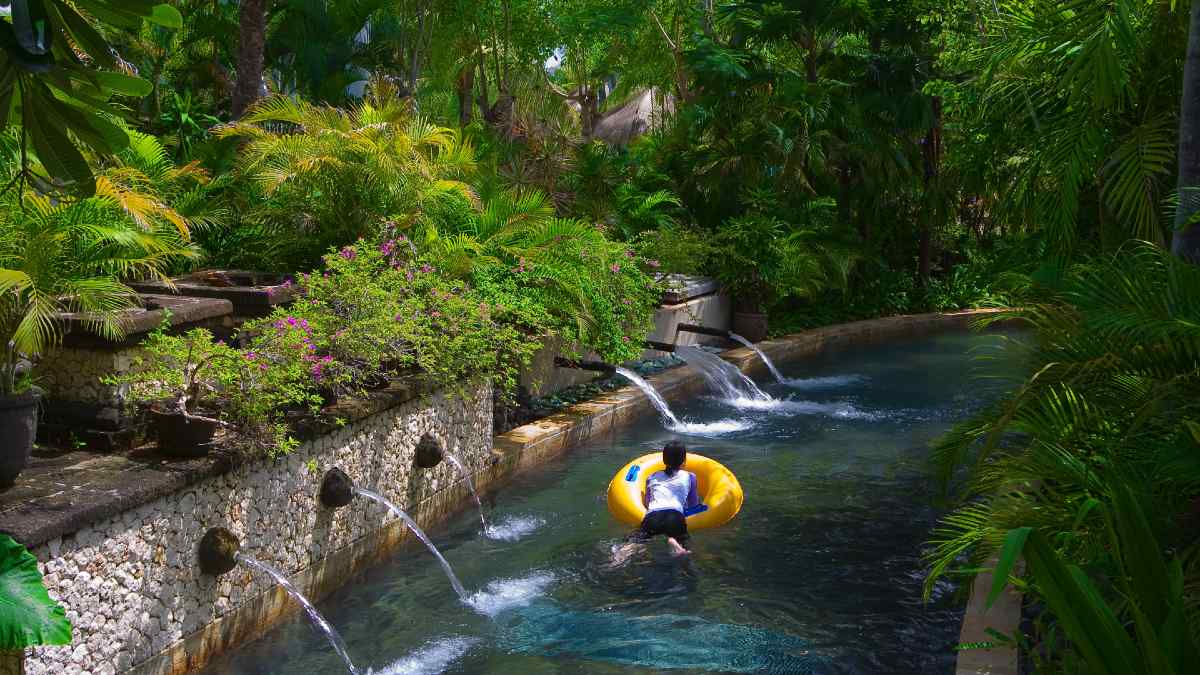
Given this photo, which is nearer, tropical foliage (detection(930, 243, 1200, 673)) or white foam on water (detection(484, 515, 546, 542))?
tropical foliage (detection(930, 243, 1200, 673))

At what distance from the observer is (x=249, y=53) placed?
12.7 metres

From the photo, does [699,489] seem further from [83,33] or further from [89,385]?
[83,33]

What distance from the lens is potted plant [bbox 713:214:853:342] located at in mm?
17453

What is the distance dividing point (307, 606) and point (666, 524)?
287cm

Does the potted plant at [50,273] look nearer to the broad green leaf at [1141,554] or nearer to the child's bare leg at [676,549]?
the child's bare leg at [676,549]

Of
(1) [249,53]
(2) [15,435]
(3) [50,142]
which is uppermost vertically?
(1) [249,53]

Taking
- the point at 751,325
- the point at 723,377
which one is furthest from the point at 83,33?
the point at 751,325

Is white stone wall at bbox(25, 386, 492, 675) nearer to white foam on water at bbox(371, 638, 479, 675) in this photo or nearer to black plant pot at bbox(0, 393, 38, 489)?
black plant pot at bbox(0, 393, 38, 489)

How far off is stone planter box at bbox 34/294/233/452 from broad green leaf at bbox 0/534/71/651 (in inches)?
82.9

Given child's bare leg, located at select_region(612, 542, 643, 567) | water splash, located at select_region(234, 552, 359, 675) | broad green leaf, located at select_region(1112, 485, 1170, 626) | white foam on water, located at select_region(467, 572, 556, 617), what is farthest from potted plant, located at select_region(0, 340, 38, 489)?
broad green leaf, located at select_region(1112, 485, 1170, 626)

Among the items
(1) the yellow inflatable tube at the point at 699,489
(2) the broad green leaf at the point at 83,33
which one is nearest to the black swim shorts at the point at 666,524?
(1) the yellow inflatable tube at the point at 699,489

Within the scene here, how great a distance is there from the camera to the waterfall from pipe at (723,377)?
1489 centimetres

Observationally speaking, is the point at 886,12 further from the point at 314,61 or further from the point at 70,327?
the point at 70,327

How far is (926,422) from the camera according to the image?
13.7 metres
